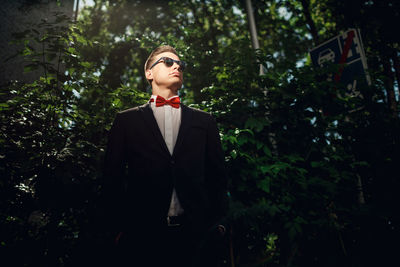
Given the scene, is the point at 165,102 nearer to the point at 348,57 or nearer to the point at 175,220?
the point at 175,220

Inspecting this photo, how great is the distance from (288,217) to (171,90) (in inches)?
83.9

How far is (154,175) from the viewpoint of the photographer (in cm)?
174

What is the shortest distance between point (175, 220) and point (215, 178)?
47cm

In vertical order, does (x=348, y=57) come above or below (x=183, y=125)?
above

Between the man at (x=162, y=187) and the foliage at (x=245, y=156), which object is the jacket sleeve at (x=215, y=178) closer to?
the man at (x=162, y=187)

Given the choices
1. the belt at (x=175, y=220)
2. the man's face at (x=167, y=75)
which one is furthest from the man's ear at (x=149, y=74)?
the belt at (x=175, y=220)

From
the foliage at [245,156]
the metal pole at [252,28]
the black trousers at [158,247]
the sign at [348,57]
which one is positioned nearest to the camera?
the black trousers at [158,247]

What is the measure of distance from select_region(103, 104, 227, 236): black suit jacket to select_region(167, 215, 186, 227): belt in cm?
4

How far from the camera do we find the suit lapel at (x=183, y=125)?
1.85 metres

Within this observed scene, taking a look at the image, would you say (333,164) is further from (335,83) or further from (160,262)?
(160,262)

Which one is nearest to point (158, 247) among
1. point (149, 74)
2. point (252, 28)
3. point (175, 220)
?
point (175, 220)

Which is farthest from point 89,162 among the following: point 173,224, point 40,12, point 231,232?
point 40,12

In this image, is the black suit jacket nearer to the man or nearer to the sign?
the man

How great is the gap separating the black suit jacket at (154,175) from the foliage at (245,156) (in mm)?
841
